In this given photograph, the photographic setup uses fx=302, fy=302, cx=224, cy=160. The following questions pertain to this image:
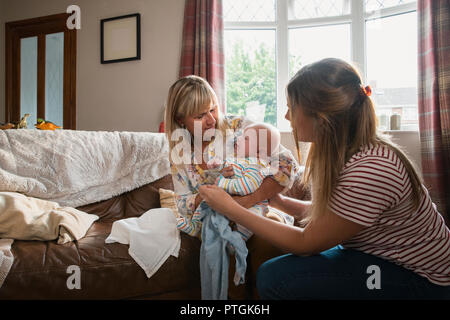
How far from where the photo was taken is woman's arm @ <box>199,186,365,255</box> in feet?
2.61

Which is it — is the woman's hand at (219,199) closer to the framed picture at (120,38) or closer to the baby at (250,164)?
the baby at (250,164)

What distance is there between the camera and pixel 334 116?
2.76ft

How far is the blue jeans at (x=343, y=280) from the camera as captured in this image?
0.80 meters

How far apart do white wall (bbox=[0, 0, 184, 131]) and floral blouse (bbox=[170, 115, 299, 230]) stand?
2.17 meters

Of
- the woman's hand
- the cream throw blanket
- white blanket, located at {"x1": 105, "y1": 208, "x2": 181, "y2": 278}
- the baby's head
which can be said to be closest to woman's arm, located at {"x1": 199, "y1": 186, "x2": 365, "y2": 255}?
the woman's hand

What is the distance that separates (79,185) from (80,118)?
2.28 m

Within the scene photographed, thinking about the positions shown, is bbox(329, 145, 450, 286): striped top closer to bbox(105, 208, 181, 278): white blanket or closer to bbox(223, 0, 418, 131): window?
bbox(105, 208, 181, 278): white blanket

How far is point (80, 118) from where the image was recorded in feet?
12.1

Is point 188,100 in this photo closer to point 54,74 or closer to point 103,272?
point 103,272

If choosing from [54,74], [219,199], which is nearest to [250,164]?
[219,199]

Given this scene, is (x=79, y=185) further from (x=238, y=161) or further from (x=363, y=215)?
(x=363, y=215)

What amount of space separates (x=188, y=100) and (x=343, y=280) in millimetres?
860

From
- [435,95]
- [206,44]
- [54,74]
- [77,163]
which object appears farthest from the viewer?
[54,74]
